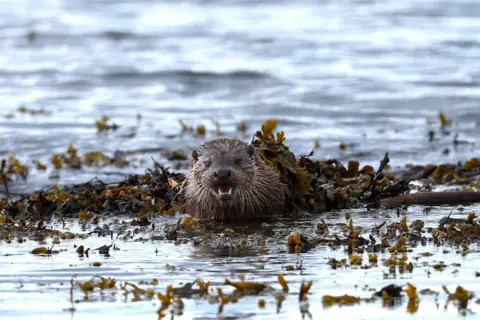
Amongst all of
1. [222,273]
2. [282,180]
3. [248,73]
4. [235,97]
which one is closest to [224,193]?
[282,180]

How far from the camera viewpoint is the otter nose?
24.5 feet

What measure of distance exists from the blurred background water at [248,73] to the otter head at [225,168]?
444 cm

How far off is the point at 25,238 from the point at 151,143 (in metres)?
6.13

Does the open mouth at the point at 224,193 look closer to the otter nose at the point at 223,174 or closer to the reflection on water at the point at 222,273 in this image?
the otter nose at the point at 223,174

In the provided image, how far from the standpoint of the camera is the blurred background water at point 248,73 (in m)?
13.7

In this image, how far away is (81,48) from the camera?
22.9m

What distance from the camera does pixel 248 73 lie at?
18.8 meters

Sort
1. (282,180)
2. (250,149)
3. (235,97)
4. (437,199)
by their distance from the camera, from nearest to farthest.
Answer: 1. (250,149)
2. (282,180)
3. (437,199)
4. (235,97)

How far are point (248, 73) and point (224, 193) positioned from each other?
37.6 ft

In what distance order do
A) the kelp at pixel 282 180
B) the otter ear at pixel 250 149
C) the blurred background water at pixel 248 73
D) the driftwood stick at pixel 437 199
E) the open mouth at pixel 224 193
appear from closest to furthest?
the open mouth at pixel 224 193 < the otter ear at pixel 250 149 < the kelp at pixel 282 180 < the driftwood stick at pixel 437 199 < the blurred background water at pixel 248 73

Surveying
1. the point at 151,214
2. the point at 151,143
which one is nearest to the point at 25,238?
the point at 151,214

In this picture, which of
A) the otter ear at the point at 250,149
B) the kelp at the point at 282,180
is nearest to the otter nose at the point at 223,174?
the otter ear at the point at 250,149

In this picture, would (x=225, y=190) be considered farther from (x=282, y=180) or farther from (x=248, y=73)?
(x=248, y=73)

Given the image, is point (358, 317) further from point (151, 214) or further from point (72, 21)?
point (72, 21)
